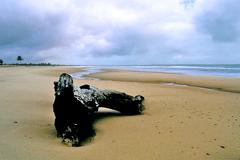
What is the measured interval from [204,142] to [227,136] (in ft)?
2.89

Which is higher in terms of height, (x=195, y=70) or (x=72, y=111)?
(x=195, y=70)

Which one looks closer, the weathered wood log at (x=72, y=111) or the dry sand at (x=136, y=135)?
the dry sand at (x=136, y=135)

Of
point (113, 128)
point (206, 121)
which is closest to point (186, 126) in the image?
point (206, 121)

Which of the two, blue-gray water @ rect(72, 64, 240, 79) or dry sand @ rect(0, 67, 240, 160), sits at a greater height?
blue-gray water @ rect(72, 64, 240, 79)

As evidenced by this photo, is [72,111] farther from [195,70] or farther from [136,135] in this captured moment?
[195,70]

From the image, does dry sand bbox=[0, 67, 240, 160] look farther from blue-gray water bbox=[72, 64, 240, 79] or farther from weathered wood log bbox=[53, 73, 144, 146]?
blue-gray water bbox=[72, 64, 240, 79]

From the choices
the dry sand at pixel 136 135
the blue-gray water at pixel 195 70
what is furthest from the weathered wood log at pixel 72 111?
the blue-gray water at pixel 195 70

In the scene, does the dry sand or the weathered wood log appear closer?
the dry sand

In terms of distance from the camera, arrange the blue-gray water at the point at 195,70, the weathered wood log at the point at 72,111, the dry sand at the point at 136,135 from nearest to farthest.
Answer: the dry sand at the point at 136,135
the weathered wood log at the point at 72,111
the blue-gray water at the point at 195,70

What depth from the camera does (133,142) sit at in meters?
6.39

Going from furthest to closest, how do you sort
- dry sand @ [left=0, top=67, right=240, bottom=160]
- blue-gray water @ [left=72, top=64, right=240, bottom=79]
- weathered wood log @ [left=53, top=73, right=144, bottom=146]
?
blue-gray water @ [left=72, top=64, right=240, bottom=79] → weathered wood log @ [left=53, top=73, right=144, bottom=146] → dry sand @ [left=0, top=67, right=240, bottom=160]

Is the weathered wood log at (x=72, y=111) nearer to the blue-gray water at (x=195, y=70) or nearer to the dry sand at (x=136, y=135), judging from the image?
the dry sand at (x=136, y=135)

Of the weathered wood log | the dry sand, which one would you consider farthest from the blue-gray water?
the weathered wood log

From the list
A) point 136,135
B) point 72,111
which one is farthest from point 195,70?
point 72,111
